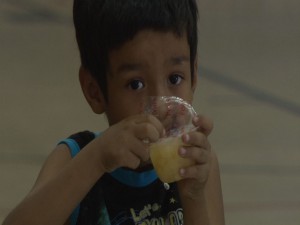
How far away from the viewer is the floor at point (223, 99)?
154 centimetres

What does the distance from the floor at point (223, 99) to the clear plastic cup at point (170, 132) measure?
790mm

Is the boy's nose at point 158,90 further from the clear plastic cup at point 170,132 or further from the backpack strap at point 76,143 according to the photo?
the backpack strap at point 76,143

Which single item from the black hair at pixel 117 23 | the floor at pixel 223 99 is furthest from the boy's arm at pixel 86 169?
the floor at pixel 223 99

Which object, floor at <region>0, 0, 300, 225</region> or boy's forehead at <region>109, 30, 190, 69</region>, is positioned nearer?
boy's forehead at <region>109, 30, 190, 69</region>

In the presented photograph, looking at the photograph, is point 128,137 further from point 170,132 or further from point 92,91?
point 92,91

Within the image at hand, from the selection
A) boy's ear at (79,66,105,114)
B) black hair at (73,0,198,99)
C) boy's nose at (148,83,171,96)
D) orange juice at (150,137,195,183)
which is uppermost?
black hair at (73,0,198,99)

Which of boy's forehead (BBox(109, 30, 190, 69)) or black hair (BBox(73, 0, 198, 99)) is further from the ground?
black hair (BBox(73, 0, 198, 99))

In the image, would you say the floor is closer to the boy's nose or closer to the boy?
the boy

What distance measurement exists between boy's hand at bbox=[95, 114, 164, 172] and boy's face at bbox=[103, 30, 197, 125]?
0.06 m

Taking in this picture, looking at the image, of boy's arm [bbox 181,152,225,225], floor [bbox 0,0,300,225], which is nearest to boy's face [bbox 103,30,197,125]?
boy's arm [bbox 181,152,225,225]

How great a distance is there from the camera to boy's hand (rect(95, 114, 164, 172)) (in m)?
0.62

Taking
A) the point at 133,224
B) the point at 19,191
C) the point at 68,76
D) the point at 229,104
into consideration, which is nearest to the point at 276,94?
the point at 229,104

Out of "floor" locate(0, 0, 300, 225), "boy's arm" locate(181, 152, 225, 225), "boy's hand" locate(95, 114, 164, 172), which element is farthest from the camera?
"floor" locate(0, 0, 300, 225)

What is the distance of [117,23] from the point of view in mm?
703
